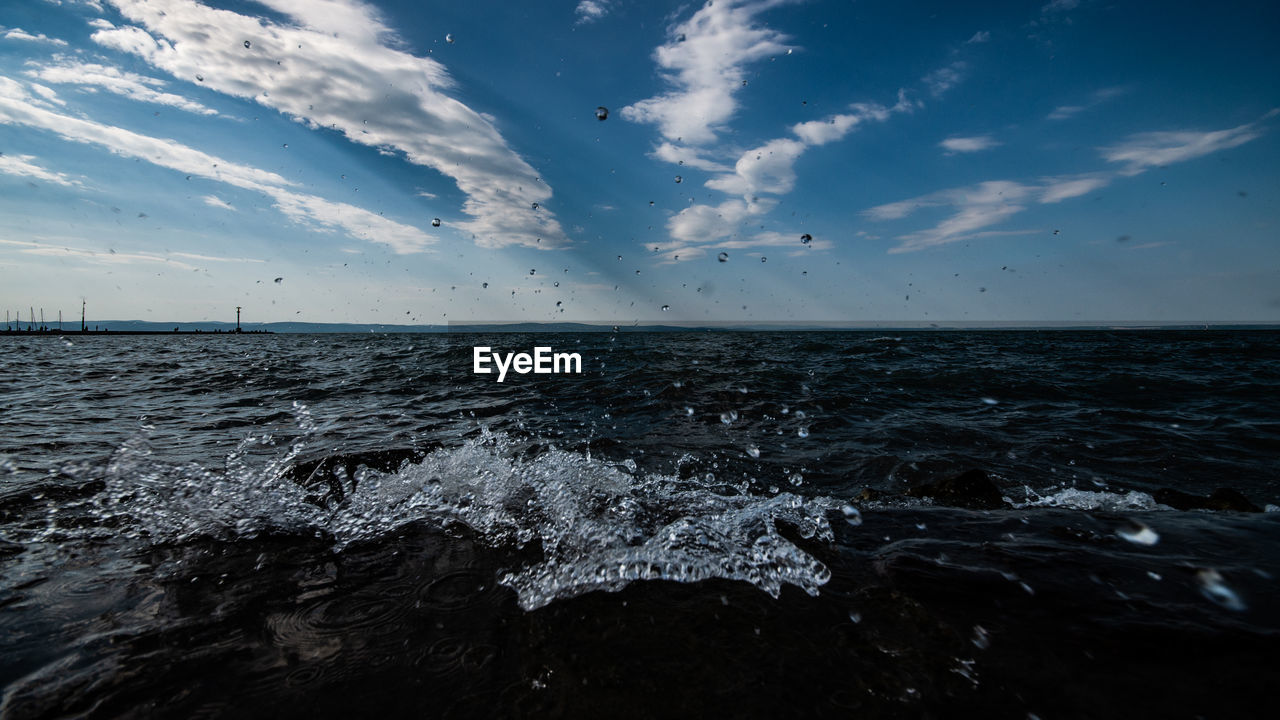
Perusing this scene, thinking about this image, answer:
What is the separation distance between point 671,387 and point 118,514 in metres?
10.0

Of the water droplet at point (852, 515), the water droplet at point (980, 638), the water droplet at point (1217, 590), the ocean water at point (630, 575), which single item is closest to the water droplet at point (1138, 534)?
the ocean water at point (630, 575)

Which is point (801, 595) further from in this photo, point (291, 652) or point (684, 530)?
point (291, 652)

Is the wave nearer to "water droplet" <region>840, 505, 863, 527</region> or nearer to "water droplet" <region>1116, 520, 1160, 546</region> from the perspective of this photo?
"water droplet" <region>840, 505, 863, 527</region>

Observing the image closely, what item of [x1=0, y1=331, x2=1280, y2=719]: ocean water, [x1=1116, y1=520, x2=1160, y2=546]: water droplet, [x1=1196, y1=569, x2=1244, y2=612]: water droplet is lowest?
[x1=0, y1=331, x2=1280, y2=719]: ocean water

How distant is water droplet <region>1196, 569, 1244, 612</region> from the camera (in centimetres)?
270

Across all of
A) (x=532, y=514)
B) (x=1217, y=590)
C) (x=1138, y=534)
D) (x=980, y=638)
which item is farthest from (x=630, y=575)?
(x=1138, y=534)

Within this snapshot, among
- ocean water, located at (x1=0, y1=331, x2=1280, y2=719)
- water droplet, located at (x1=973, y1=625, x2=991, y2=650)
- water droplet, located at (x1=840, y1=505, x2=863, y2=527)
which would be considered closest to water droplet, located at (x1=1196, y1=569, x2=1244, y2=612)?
ocean water, located at (x1=0, y1=331, x2=1280, y2=719)

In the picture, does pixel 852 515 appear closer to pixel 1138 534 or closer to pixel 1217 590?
pixel 1138 534

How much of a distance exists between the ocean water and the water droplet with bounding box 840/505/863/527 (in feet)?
0.25

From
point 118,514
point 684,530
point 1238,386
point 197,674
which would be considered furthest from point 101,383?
point 1238,386

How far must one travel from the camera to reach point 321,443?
7.02m

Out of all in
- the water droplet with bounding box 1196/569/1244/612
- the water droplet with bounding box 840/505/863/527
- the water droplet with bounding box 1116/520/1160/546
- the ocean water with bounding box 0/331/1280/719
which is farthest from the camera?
the water droplet with bounding box 840/505/863/527

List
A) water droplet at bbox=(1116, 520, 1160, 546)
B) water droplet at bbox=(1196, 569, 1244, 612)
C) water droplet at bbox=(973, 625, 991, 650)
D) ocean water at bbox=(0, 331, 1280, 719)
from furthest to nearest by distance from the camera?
water droplet at bbox=(1116, 520, 1160, 546), water droplet at bbox=(1196, 569, 1244, 612), water droplet at bbox=(973, 625, 991, 650), ocean water at bbox=(0, 331, 1280, 719)

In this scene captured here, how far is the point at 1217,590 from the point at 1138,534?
85cm
